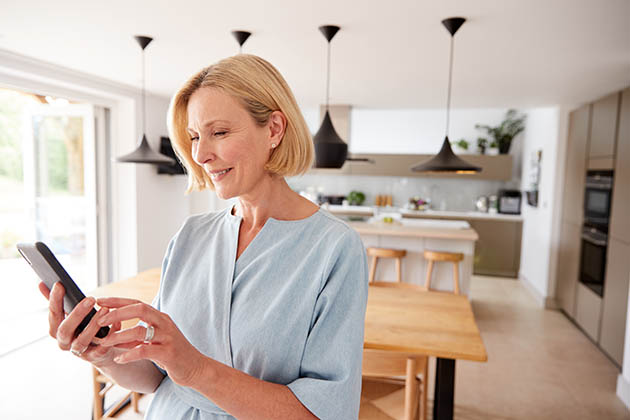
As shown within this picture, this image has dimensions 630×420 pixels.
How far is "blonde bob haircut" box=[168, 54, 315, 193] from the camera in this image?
2.60ft

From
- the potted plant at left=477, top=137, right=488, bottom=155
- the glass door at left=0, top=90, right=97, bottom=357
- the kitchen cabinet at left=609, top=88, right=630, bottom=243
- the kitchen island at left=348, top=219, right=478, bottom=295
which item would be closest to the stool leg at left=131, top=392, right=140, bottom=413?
the glass door at left=0, top=90, right=97, bottom=357

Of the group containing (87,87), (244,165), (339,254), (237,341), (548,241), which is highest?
(87,87)

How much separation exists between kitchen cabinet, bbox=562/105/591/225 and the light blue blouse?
4318mm

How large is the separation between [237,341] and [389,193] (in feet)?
22.4

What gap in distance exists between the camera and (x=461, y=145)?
6.75 meters

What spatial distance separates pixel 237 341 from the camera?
0.80 metres

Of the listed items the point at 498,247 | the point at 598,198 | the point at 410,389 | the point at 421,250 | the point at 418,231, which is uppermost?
the point at 598,198

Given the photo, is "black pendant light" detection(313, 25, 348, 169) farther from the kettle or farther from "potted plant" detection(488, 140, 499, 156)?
the kettle

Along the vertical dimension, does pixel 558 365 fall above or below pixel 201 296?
below

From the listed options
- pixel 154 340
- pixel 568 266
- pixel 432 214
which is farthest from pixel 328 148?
pixel 432 214

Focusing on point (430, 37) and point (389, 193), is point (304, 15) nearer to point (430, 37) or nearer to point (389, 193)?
point (430, 37)

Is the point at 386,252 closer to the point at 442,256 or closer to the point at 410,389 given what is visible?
the point at 442,256

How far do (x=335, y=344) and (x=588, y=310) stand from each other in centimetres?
418

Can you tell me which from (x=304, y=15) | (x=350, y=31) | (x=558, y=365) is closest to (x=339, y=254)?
(x=304, y=15)
